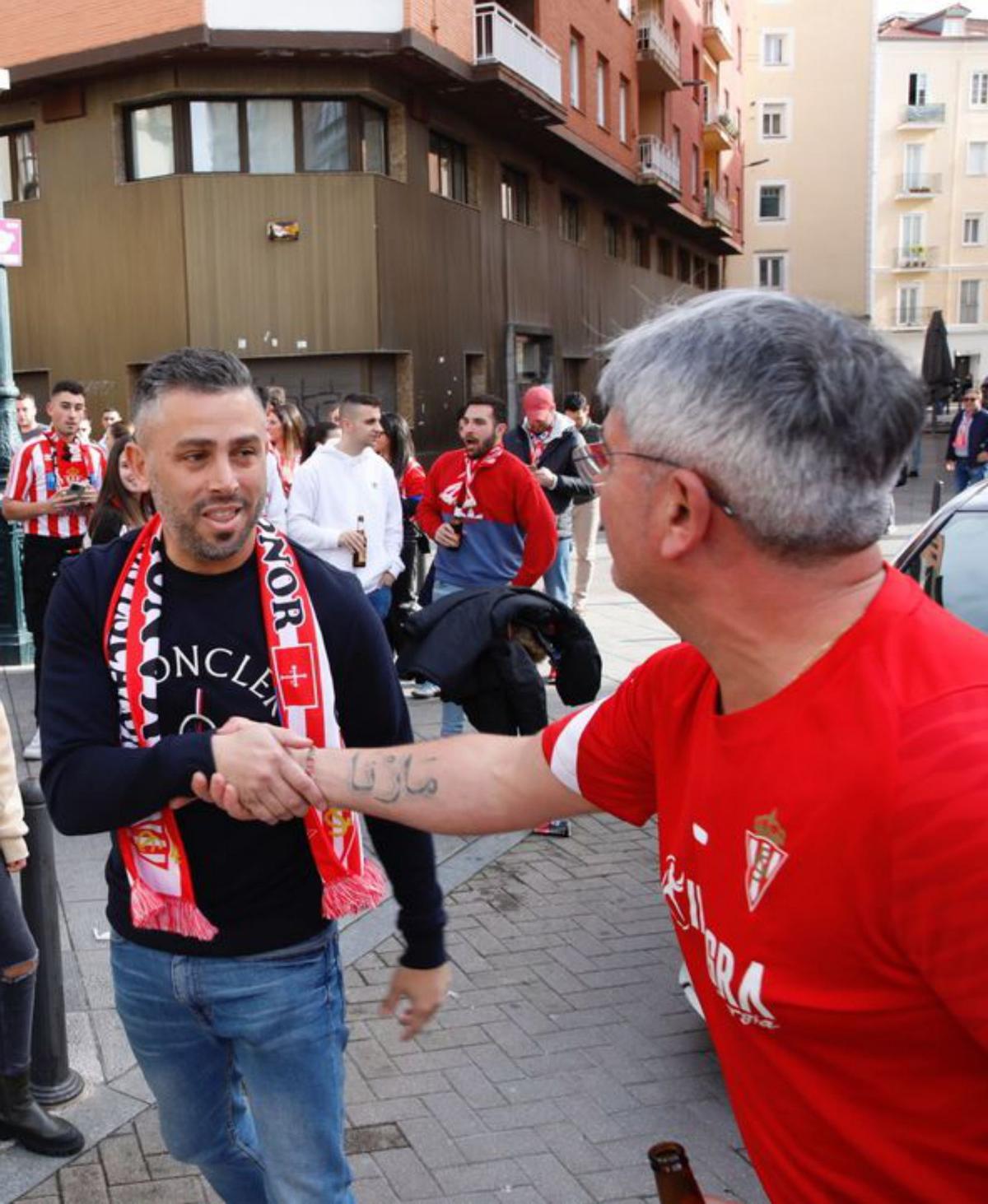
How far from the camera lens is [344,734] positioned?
254 cm

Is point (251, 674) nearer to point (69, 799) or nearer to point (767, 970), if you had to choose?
point (69, 799)

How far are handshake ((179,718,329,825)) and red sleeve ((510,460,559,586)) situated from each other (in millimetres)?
4668

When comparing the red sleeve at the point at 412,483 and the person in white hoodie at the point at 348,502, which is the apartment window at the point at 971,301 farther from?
the person in white hoodie at the point at 348,502

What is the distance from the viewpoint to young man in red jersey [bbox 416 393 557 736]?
6902 mm

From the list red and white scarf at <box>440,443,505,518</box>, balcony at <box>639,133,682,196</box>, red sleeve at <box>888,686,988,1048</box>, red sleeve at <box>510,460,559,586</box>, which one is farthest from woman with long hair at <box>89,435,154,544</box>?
balcony at <box>639,133,682,196</box>

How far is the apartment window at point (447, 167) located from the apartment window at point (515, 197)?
73.0 inches

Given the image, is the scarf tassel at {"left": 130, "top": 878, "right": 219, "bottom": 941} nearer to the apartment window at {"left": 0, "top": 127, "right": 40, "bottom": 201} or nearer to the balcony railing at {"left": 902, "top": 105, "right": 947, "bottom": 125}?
the apartment window at {"left": 0, "top": 127, "right": 40, "bottom": 201}

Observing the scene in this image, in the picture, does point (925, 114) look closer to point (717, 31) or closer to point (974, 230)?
point (974, 230)

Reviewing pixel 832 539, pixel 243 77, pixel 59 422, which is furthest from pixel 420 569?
pixel 243 77

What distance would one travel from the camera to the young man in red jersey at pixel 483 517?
690 centimetres

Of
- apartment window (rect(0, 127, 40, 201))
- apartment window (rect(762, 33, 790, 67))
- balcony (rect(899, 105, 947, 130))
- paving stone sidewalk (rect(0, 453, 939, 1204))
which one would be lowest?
paving stone sidewalk (rect(0, 453, 939, 1204))

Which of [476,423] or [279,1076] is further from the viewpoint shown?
[476,423]

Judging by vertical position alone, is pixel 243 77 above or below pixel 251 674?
above

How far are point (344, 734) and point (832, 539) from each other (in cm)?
140
